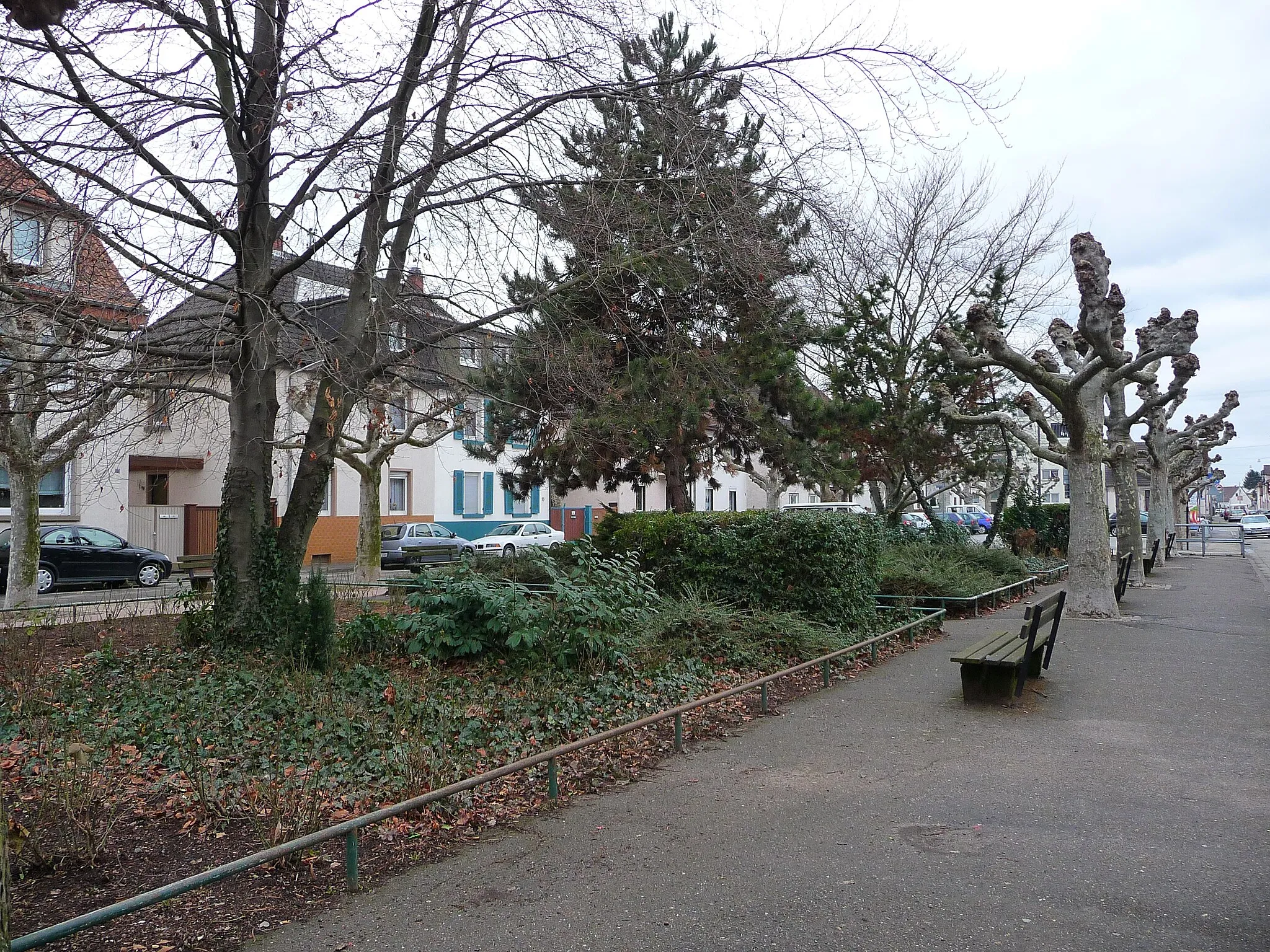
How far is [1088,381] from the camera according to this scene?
1516cm

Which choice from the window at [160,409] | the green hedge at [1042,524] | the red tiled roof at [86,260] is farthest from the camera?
the green hedge at [1042,524]

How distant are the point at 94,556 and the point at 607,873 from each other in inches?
877

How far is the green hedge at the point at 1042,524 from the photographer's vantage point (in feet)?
97.6

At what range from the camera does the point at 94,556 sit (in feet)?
76.6

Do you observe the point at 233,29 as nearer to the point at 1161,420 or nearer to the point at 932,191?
the point at 932,191

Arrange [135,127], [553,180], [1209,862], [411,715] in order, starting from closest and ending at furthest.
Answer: [1209,862] → [411,715] → [135,127] → [553,180]

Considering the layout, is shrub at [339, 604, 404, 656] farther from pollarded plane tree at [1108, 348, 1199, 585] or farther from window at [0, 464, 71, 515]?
window at [0, 464, 71, 515]

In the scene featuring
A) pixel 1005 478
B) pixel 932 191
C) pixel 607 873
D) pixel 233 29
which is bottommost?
pixel 607 873

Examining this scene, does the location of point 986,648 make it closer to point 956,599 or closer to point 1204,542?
point 956,599

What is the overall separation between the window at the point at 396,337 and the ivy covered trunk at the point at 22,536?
7732 mm

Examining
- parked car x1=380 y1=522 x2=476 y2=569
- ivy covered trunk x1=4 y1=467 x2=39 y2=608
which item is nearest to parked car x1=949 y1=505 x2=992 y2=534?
parked car x1=380 y1=522 x2=476 y2=569

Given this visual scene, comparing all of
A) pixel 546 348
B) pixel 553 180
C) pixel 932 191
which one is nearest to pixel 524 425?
pixel 546 348

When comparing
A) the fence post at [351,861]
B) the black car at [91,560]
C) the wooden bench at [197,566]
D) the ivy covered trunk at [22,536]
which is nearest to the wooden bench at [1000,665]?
the fence post at [351,861]

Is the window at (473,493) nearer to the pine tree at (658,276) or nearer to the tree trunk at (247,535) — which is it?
the pine tree at (658,276)
